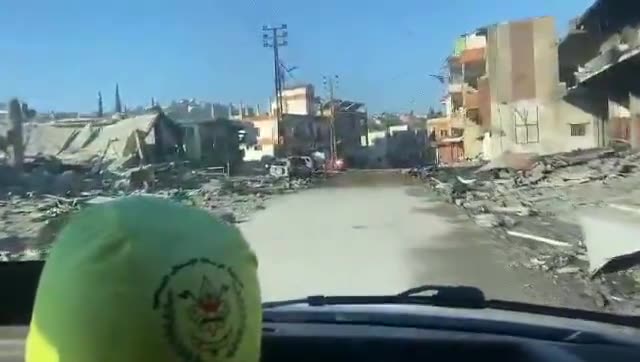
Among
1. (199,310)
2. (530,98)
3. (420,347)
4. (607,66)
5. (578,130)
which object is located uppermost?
(607,66)

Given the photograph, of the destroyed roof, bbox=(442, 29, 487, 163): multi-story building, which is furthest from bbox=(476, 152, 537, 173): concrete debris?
the destroyed roof

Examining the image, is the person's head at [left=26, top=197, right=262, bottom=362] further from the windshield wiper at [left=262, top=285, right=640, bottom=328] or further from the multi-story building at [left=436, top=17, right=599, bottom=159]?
the multi-story building at [left=436, top=17, right=599, bottom=159]

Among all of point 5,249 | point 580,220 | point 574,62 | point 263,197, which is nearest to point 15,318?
point 5,249

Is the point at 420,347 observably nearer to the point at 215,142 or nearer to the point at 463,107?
the point at 215,142

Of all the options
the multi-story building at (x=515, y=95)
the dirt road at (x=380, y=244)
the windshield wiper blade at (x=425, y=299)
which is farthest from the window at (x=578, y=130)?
the windshield wiper blade at (x=425, y=299)

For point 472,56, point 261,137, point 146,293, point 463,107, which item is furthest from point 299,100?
point 146,293

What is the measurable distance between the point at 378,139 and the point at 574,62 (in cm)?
85

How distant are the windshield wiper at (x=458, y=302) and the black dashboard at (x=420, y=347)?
26cm

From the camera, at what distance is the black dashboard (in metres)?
1.91


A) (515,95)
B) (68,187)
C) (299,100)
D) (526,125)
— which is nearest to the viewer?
(68,187)

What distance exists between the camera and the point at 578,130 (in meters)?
4.28

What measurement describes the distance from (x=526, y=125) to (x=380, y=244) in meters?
1.67

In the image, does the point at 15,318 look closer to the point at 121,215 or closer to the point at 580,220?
the point at 121,215

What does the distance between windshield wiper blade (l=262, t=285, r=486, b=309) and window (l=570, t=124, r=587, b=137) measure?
5.85 feet
